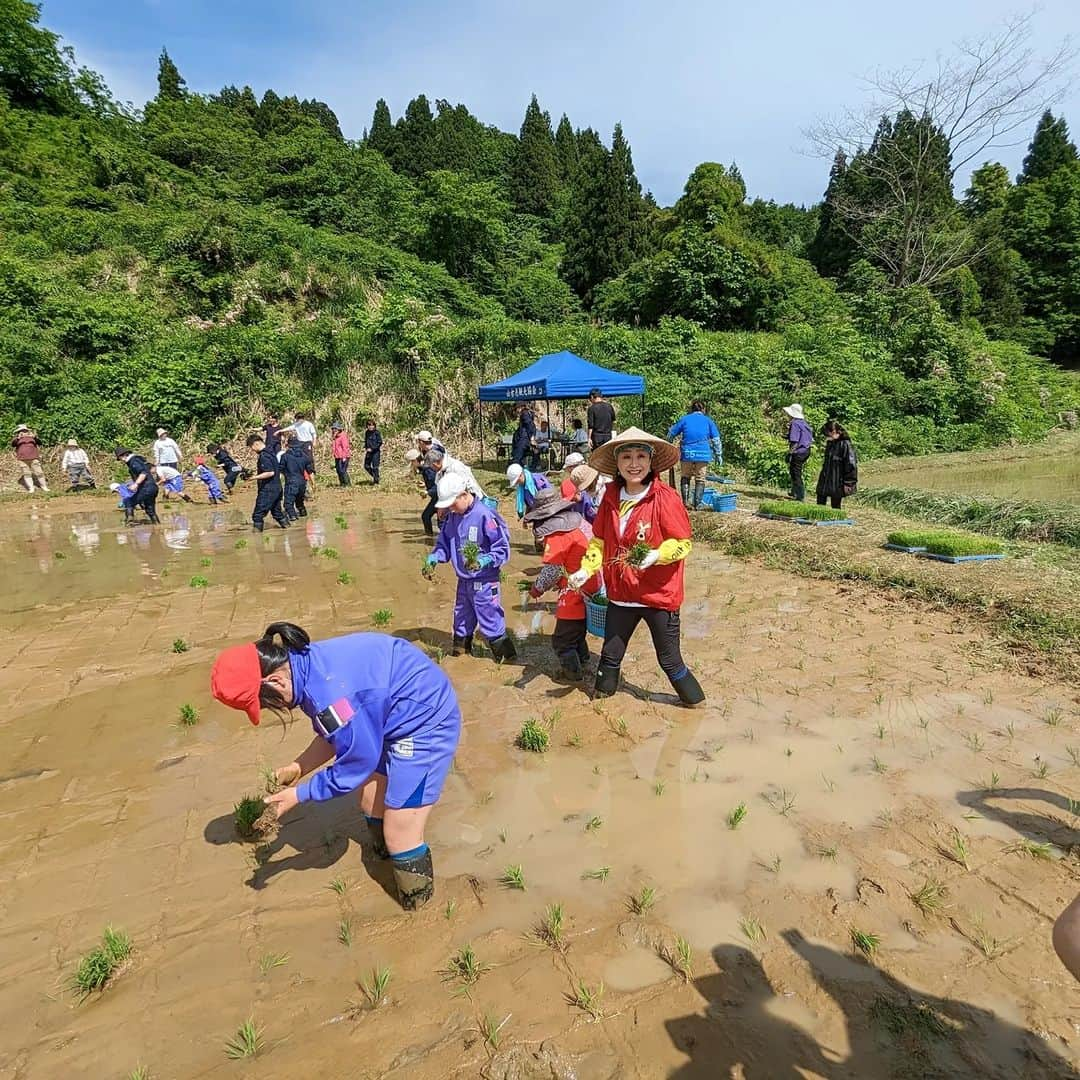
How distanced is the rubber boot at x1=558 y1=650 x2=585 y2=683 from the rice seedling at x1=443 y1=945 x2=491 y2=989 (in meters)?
2.71

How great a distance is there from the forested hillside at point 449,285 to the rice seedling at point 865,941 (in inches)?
486

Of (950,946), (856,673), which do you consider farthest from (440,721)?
(856,673)

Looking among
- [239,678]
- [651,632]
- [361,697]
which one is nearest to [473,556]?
[651,632]

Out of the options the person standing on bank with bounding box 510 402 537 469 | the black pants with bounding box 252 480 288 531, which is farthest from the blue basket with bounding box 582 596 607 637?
the person standing on bank with bounding box 510 402 537 469

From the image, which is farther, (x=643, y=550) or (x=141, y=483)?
(x=141, y=483)

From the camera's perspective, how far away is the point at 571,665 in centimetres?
519

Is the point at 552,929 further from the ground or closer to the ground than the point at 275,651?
closer to the ground

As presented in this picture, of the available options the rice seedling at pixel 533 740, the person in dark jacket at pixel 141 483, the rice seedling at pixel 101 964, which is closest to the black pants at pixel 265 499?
the person in dark jacket at pixel 141 483

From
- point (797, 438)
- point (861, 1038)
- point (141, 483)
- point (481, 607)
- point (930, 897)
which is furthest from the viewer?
point (141, 483)

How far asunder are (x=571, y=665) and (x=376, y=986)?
2947 mm

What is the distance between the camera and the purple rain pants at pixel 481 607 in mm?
5445

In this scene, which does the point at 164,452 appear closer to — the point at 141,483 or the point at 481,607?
the point at 141,483

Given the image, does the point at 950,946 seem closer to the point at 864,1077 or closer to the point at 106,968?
the point at 864,1077

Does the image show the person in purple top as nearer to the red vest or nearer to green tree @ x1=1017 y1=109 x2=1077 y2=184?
the red vest
